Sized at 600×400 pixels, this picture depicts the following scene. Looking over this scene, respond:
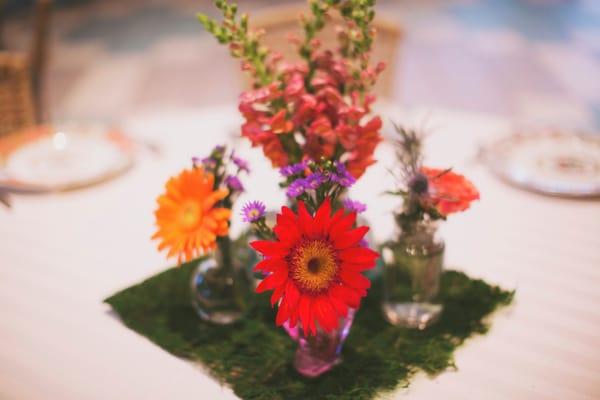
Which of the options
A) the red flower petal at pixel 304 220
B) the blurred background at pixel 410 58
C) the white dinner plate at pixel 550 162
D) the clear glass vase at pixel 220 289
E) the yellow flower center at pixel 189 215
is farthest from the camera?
the blurred background at pixel 410 58

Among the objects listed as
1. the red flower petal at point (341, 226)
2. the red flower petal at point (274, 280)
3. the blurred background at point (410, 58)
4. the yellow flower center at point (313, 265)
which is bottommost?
the red flower petal at point (274, 280)

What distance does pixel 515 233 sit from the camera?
1.02 m

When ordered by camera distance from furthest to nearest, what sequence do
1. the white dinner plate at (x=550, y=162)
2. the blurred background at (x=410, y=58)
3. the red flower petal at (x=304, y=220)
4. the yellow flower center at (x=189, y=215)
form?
the blurred background at (x=410, y=58), the white dinner plate at (x=550, y=162), the yellow flower center at (x=189, y=215), the red flower petal at (x=304, y=220)

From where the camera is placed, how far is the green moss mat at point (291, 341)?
2.45ft

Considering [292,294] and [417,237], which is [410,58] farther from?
[292,294]

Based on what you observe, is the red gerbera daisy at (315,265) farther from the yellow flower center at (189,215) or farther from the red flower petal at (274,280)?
the yellow flower center at (189,215)

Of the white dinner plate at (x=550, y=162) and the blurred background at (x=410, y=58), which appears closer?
the white dinner plate at (x=550, y=162)

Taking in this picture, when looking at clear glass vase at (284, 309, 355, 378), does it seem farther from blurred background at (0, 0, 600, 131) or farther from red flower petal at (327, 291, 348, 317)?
blurred background at (0, 0, 600, 131)

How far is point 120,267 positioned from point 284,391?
1.30 ft

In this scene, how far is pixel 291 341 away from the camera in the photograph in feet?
2.69

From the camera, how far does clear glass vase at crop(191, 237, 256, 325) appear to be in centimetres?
86

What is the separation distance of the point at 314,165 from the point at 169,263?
0.45 meters

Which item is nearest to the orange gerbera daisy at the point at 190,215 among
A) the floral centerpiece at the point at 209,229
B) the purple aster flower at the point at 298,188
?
the floral centerpiece at the point at 209,229

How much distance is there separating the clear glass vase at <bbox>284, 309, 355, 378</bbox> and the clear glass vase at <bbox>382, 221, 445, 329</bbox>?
0.10 meters
